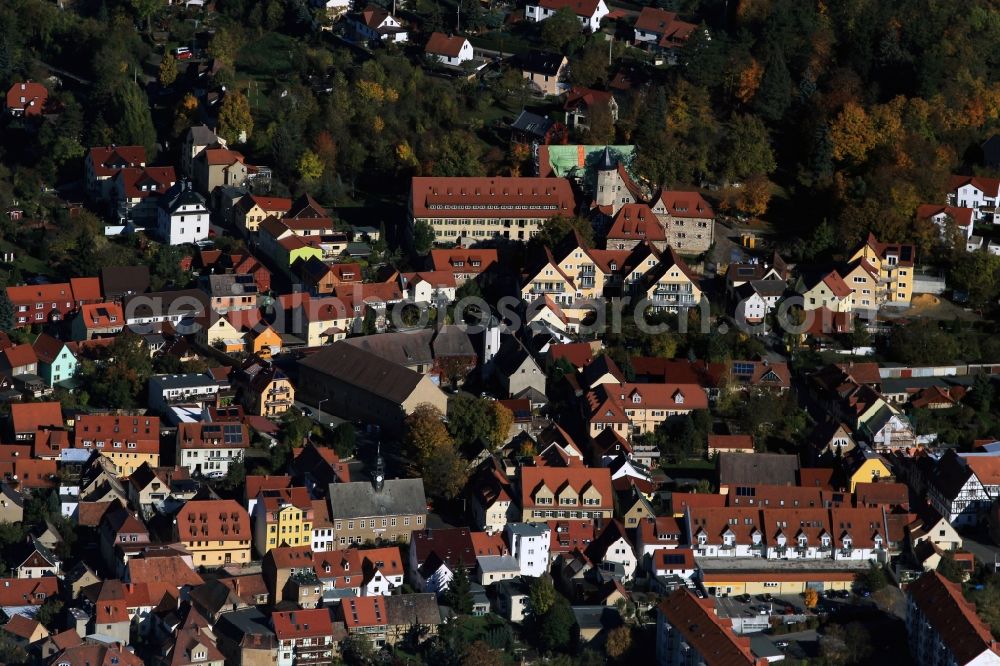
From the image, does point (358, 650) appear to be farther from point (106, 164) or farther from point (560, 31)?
point (560, 31)

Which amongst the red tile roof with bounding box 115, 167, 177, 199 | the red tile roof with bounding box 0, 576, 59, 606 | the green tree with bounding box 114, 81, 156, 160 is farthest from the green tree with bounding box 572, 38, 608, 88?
the red tile roof with bounding box 0, 576, 59, 606

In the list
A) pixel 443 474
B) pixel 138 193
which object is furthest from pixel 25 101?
pixel 443 474

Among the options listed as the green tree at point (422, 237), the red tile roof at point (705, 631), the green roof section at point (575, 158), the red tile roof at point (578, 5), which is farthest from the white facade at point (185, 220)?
the red tile roof at point (705, 631)

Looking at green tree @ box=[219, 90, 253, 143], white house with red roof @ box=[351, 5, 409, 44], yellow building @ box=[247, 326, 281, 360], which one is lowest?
yellow building @ box=[247, 326, 281, 360]

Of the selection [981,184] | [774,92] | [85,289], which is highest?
[774,92]

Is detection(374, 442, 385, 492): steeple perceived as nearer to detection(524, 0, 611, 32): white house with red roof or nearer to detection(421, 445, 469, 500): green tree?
detection(421, 445, 469, 500): green tree

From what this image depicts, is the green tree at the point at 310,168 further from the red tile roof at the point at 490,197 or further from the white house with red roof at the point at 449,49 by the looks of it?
the white house with red roof at the point at 449,49
